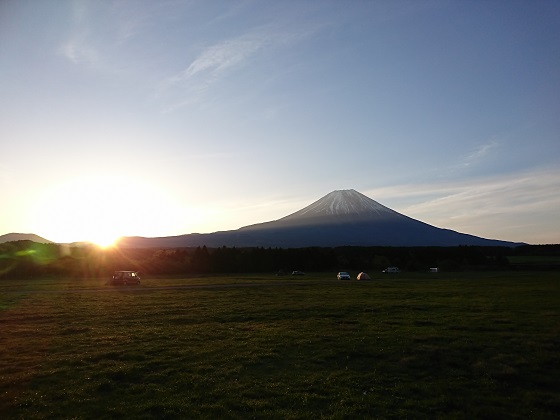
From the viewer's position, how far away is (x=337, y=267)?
102 meters

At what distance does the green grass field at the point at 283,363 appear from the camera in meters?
11.6

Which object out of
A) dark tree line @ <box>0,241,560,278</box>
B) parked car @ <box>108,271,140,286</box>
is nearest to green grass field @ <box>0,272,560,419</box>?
parked car @ <box>108,271,140,286</box>

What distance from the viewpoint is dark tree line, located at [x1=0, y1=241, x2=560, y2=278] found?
81.4 metres

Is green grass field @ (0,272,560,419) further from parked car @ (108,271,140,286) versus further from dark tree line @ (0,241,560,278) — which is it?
dark tree line @ (0,241,560,278)

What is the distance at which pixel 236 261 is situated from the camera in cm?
9725

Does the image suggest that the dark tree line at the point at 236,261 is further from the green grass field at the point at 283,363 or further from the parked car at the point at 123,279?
the green grass field at the point at 283,363

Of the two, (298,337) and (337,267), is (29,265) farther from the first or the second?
(298,337)

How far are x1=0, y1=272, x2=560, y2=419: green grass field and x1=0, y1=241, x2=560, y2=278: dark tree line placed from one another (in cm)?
5854

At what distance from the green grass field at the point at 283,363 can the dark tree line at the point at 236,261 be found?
58538 mm

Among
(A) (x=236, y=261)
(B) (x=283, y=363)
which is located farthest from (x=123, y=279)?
(A) (x=236, y=261)

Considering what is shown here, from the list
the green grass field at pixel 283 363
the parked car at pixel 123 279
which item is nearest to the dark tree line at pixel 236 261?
the parked car at pixel 123 279

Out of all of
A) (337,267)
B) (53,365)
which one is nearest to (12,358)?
(53,365)

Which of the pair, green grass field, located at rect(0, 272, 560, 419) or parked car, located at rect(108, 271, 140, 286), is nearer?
green grass field, located at rect(0, 272, 560, 419)

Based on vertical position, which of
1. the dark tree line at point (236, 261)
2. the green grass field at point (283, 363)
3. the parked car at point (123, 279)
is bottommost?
the green grass field at point (283, 363)
